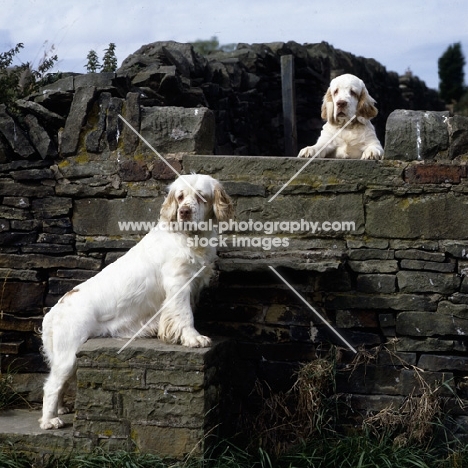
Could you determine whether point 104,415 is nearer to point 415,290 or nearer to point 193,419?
point 193,419

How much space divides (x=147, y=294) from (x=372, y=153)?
1.79 metres

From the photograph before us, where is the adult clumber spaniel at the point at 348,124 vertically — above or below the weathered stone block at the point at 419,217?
above

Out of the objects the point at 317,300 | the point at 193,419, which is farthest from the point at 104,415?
the point at 317,300

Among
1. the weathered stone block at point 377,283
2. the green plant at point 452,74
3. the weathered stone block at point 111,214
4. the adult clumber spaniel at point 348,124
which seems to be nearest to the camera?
the weathered stone block at point 377,283

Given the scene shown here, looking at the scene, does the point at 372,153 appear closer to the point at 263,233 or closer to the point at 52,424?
the point at 263,233

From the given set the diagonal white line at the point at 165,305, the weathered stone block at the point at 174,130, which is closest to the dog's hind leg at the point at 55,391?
the diagonal white line at the point at 165,305

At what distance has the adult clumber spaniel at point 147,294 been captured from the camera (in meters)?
5.02

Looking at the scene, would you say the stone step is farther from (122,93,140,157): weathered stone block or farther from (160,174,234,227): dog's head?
(122,93,140,157): weathered stone block

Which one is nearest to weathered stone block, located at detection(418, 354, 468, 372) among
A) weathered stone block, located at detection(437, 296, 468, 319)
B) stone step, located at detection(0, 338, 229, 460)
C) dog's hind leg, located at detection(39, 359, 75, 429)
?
weathered stone block, located at detection(437, 296, 468, 319)

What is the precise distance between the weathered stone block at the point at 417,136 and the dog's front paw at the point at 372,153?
57 mm

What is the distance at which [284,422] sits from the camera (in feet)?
17.6

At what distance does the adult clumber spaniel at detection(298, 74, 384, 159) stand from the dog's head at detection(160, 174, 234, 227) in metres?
1.04

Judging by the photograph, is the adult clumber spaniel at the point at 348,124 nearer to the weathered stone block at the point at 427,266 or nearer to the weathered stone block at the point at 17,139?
the weathered stone block at the point at 427,266

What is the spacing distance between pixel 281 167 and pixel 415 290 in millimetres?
1220
